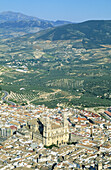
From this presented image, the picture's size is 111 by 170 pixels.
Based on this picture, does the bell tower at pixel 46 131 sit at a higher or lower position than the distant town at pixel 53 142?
higher

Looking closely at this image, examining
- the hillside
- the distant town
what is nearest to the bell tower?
the distant town

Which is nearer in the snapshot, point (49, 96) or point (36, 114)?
point (36, 114)

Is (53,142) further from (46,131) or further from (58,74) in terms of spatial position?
(58,74)

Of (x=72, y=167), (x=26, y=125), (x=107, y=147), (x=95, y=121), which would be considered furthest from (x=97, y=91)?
(x=72, y=167)

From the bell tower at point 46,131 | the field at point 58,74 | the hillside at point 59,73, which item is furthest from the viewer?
the hillside at point 59,73

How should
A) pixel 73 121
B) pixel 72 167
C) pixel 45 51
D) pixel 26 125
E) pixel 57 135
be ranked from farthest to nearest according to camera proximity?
pixel 45 51 → pixel 73 121 → pixel 26 125 → pixel 57 135 → pixel 72 167

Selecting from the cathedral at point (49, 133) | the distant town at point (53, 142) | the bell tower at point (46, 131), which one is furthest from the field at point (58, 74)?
the bell tower at point (46, 131)

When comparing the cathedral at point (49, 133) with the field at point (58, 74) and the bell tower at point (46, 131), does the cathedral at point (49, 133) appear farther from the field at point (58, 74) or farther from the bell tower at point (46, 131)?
the field at point (58, 74)

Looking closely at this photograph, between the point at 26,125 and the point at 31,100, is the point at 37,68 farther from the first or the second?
the point at 26,125
